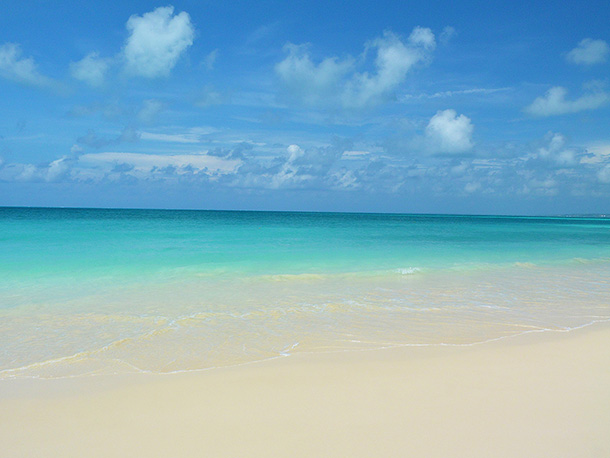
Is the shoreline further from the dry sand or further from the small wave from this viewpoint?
the small wave

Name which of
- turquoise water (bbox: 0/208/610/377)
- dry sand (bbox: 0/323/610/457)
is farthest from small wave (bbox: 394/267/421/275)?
dry sand (bbox: 0/323/610/457)

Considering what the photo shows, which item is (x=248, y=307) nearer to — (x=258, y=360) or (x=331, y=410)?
(x=258, y=360)

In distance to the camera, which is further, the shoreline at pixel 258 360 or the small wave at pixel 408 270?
the small wave at pixel 408 270

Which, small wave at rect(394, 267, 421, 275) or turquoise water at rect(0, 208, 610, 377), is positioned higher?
small wave at rect(394, 267, 421, 275)

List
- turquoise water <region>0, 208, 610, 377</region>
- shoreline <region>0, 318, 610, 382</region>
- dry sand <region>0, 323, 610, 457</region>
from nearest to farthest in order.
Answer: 1. dry sand <region>0, 323, 610, 457</region>
2. shoreline <region>0, 318, 610, 382</region>
3. turquoise water <region>0, 208, 610, 377</region>

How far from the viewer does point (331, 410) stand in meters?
3.19

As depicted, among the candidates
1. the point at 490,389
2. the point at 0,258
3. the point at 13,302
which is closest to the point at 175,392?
the point at 490,389

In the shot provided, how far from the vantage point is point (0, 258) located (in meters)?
13.1

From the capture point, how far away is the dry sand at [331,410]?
270cm

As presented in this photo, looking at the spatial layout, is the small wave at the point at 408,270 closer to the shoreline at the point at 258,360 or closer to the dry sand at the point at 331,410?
the shoreline at the point at 258,360

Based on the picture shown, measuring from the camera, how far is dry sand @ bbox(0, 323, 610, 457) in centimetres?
270

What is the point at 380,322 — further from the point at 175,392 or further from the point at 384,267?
the point at 384,267

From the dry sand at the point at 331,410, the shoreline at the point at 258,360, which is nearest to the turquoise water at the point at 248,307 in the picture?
the shoreline at the point at 258,360

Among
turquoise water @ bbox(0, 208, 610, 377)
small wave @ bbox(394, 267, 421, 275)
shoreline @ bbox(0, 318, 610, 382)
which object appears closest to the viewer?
shoreline @ bbox(0, 318, 610, 382)
